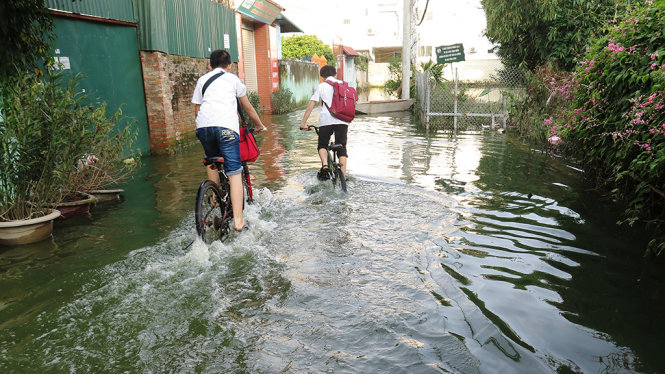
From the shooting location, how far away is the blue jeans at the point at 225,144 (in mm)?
4805

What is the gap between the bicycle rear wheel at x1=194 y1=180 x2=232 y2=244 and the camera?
4500 millimetres

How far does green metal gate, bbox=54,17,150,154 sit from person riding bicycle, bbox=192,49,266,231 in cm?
419

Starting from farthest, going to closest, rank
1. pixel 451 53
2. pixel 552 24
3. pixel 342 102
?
pixel 451 53 → pixel 552 24 → pixel 342 102

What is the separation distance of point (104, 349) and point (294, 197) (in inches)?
163

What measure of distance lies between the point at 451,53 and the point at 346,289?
11842mm

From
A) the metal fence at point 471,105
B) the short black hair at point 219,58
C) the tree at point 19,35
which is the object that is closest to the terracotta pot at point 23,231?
the tree at point 19,35

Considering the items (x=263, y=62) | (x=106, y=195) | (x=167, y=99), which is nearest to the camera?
(x=106, y=195)

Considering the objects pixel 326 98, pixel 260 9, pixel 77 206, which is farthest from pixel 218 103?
pixel 260 9

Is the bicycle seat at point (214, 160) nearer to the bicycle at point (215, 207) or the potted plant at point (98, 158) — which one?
the bicycle at point (215, 207)

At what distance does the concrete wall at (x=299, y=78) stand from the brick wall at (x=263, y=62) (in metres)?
1.72

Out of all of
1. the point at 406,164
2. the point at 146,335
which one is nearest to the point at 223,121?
the point at 146,335

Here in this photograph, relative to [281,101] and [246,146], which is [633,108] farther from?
[281,101]

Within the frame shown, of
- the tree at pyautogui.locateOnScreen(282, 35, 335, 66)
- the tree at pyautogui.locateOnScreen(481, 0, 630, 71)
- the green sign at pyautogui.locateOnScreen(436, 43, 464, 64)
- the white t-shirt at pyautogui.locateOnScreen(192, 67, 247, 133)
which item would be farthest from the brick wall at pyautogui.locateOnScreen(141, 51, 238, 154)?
the tree at pyautogui.locateOnScreen(282, 35, 335, 66)

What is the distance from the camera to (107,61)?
940cm
